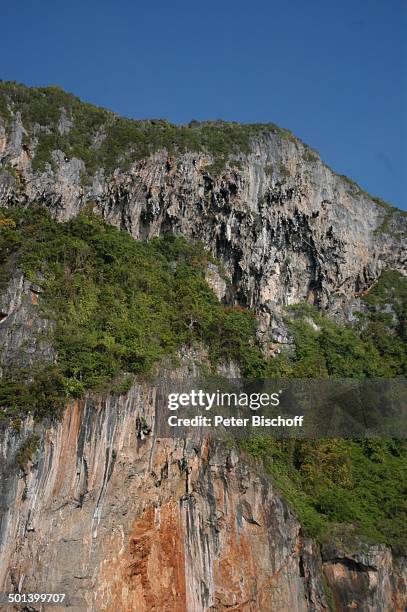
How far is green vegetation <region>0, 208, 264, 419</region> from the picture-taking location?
71.5ft

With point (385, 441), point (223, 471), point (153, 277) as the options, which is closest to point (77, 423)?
point (223, 471)

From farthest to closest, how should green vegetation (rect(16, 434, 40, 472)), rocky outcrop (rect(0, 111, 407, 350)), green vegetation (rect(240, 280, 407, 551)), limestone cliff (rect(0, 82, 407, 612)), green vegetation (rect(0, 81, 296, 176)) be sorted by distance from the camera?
green vegetation (rect(0, 81, 296, 176))
rocky outcrop (rect(0, 111, 407, 350))
green vegetation (rect(240, 280, 407, 551))
green vegetation (rect(16, 434, 40, 472))
limestone cliff (rect(0, 82, 407, 612))

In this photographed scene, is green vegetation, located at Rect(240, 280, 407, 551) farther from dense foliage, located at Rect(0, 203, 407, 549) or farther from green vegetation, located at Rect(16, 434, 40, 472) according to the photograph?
green vegetation, located at Rect(16, 434, 40, 472)

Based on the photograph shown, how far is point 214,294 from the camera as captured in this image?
3125cm

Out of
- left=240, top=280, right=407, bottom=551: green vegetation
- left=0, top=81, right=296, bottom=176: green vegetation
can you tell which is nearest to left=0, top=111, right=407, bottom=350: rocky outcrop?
left=0, top=81, right=296, bottom=176: green vegetation

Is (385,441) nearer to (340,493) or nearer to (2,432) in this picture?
(340,493)

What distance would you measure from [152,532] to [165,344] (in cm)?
673

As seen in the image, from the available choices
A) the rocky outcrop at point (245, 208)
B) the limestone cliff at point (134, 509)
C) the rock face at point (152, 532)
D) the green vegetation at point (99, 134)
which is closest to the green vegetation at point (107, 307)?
the limestone cliff at point (134, 509)

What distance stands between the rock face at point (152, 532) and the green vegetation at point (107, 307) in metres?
1.03

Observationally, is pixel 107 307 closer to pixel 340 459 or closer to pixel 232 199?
pixel 340 459

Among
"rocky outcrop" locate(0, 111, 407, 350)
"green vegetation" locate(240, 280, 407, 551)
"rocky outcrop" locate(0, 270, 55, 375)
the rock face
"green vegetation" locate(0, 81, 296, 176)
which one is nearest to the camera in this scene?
the rock face

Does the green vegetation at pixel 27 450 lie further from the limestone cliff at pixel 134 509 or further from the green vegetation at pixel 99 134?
the green vegetation at pixel 99 134

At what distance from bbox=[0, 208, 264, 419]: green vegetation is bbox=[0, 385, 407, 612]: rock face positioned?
103cm

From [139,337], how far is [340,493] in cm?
925
